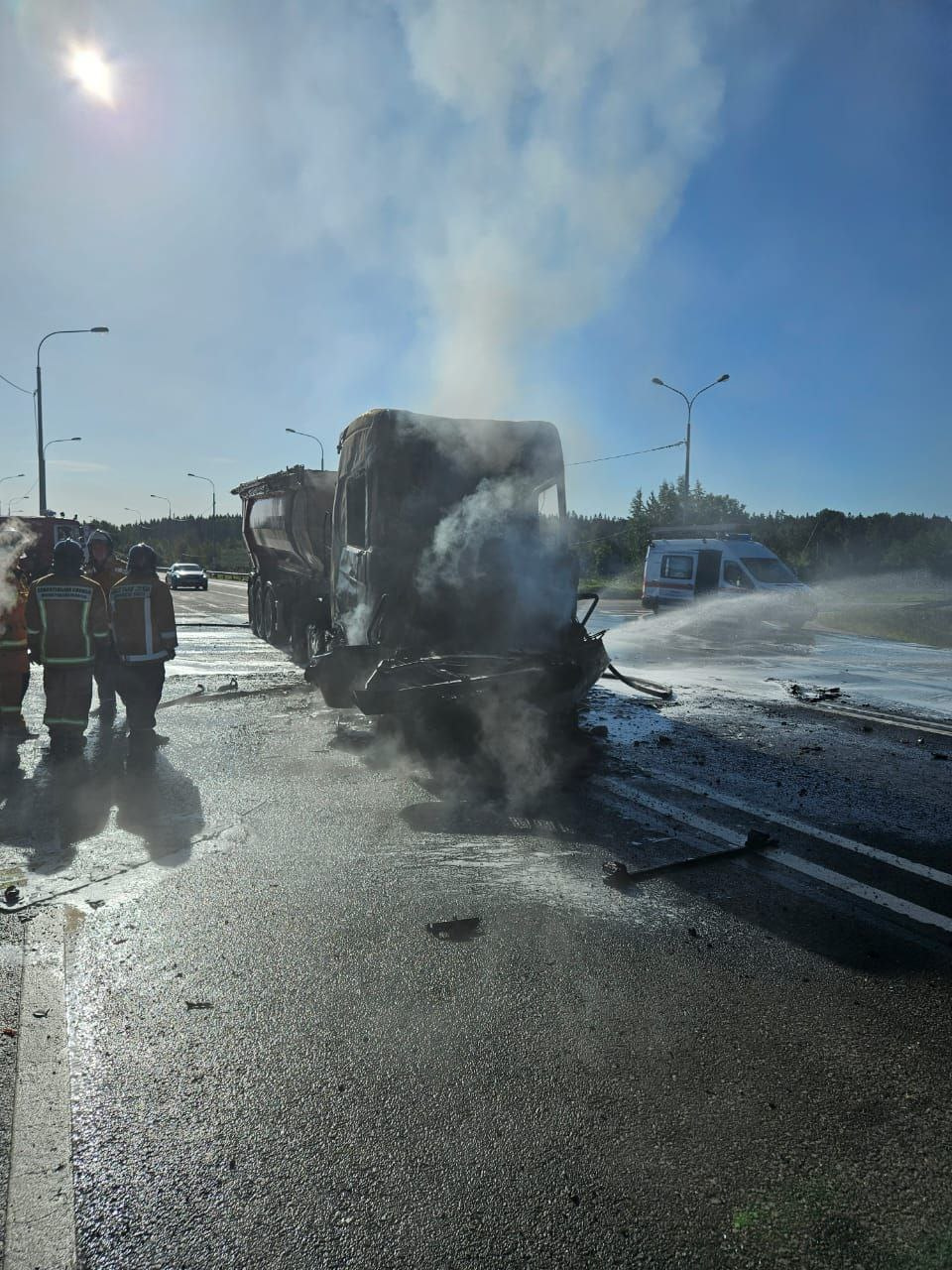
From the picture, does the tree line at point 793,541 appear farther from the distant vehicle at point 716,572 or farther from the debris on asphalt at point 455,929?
the debris on asphalt at point 455,929

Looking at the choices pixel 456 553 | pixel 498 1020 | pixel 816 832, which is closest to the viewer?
pixel 498 1020

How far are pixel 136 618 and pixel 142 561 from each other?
0.53 meters

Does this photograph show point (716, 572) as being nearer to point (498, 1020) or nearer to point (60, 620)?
point (60, 620)

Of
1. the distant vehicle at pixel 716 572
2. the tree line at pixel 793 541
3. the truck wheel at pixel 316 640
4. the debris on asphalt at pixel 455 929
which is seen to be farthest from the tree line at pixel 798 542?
the debris on asphalt at pixel 455 929

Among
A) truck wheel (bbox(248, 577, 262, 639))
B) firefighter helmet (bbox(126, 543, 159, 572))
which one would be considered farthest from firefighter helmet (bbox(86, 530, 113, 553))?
truck wheel (bbox(248, 577, 262, 639))

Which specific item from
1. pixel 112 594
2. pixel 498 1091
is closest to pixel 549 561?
pixel 112 594

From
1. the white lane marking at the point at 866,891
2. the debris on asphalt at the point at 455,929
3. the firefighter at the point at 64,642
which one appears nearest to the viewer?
the debris on asphalt at the point at 455,929

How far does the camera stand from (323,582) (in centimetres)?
1273

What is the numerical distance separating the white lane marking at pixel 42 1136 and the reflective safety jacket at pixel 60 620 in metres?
4.09

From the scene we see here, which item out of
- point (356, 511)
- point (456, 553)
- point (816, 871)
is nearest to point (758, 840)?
point (816, 871)

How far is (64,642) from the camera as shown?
7.15 meters

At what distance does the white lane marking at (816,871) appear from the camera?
399 centimetres

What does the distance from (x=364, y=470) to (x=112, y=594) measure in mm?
2681

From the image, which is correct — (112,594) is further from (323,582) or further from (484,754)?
(323,582)
